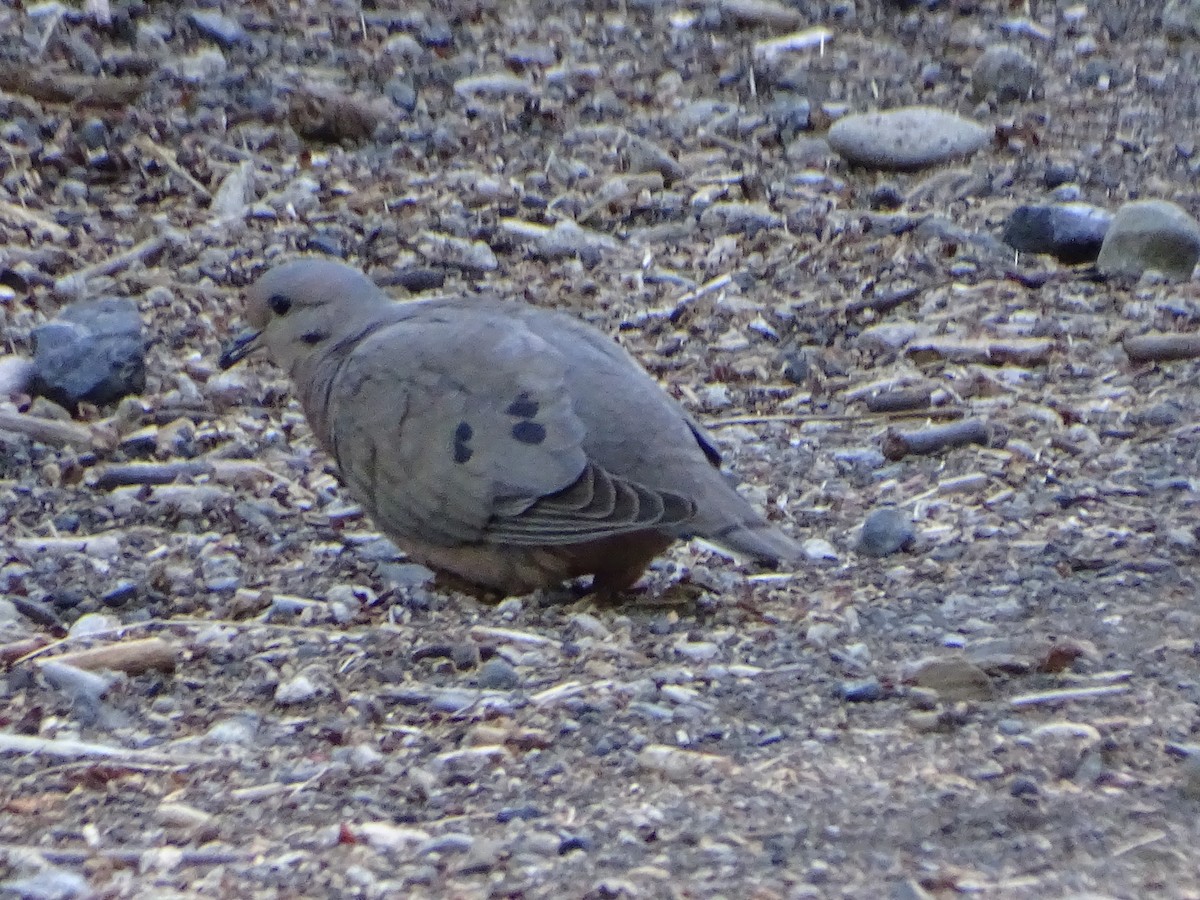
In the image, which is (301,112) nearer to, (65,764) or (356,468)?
(356,468)

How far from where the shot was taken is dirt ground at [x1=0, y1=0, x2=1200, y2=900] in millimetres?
2912

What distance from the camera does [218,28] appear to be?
7.97m

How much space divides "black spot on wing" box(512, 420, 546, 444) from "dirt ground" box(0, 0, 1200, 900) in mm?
405

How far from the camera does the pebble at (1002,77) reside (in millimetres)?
7965

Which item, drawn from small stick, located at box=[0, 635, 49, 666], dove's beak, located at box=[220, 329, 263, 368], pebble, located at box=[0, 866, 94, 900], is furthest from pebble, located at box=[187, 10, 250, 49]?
pebble, located at box=[0, 866, 94, 900]

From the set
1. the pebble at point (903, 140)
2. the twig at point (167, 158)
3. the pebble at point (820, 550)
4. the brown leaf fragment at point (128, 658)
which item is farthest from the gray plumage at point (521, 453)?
the pebble at point (903, 140)

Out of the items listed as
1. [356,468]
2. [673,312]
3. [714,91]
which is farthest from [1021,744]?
[714,91]

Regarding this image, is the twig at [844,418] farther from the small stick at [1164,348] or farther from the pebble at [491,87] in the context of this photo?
the pebble at [491,87]

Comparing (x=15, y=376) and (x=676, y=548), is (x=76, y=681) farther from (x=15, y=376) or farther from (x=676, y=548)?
(x=15, y=376)

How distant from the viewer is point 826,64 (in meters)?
8.20

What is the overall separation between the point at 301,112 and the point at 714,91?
185 centimetres

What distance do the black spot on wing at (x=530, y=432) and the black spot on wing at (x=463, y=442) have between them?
119 mm

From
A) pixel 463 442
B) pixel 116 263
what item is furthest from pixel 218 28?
pixel 463 442

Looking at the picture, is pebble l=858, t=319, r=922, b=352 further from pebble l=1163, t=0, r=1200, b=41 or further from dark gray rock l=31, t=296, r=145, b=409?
pebble l=1163, t=0, r=1200, b=41
